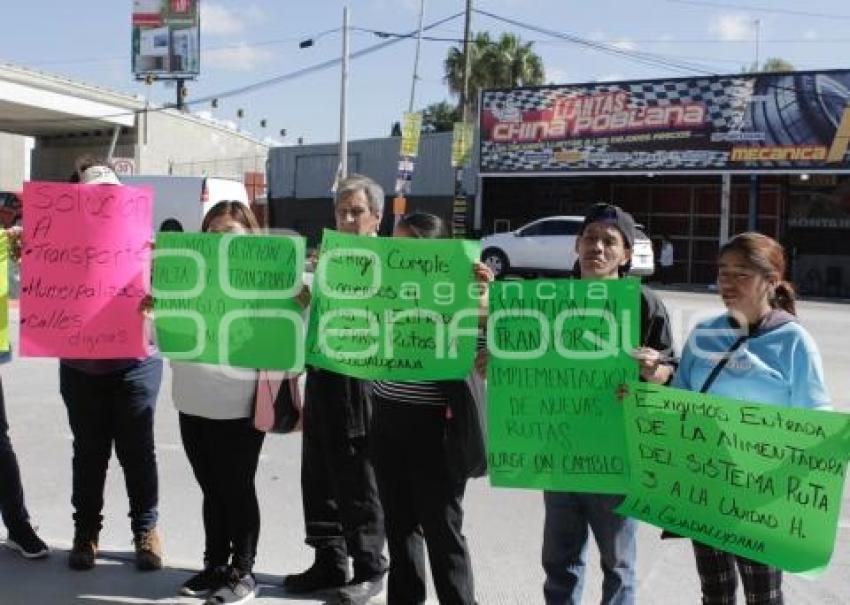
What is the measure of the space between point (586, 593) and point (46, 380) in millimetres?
6362

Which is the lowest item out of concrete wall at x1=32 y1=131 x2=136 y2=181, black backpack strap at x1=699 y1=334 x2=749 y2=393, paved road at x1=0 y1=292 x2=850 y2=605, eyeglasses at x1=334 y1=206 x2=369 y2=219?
paved road at x1=0 y1=292 x2=850 y2=605

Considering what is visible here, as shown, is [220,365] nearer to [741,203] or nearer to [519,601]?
[519,601]

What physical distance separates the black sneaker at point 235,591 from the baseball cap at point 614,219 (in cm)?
199

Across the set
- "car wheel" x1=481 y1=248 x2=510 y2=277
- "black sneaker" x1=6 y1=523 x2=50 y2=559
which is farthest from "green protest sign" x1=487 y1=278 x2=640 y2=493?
"car wheel" x1=481 y1=248 x2=510 y2=277

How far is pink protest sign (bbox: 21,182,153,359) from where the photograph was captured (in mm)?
3805

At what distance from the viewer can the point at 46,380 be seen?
8.58 metres

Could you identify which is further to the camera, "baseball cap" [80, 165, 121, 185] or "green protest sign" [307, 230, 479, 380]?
"baseball cap" [80, 165, 121, 185]

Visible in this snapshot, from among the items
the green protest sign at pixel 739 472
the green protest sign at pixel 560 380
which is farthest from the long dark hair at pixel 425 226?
the green protest sign at pixel 739 472

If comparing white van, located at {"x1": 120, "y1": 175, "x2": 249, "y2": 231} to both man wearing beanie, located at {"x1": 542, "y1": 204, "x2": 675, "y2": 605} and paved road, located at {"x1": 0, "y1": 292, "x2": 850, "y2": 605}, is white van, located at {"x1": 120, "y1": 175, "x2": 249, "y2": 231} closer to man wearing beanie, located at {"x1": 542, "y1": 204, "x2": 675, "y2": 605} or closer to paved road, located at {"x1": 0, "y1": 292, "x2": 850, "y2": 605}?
paved road, located at {"x1": 0, "y1": 292, "x2": 850, "y2": 605}

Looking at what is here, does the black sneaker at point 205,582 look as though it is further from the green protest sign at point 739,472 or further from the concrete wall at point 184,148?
the concrete wall at point 184,148

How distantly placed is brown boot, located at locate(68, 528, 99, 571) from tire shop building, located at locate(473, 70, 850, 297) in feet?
73.1

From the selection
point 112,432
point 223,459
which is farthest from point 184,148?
point 223,459

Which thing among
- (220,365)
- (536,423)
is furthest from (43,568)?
(536,423)

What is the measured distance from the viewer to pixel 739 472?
Answer: 2850 mm
